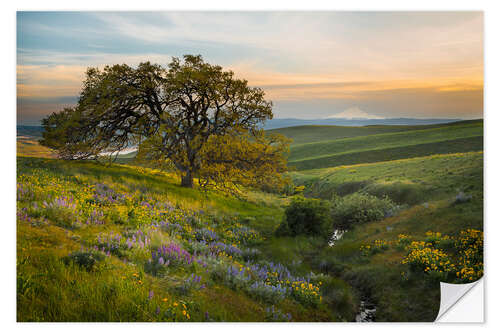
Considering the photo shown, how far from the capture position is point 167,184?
839 cm

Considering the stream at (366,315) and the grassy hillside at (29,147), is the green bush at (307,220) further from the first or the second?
the grassy hillside at (29,147)

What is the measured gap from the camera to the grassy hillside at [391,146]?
279 inches

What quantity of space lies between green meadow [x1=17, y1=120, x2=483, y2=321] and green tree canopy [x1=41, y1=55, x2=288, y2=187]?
61 cm

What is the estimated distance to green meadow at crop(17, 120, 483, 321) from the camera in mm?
4699

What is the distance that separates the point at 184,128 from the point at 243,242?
11.9 ft

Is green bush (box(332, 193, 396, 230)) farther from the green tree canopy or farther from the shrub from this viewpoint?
the green tree canopy

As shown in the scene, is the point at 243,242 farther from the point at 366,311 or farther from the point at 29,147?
the point at 29,147

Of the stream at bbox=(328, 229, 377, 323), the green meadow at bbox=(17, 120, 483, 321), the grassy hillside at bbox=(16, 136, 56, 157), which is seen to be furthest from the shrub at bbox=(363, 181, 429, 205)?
the grassy hillside at bbox=(16, 136, 56, 157)

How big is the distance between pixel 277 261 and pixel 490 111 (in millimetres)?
6332

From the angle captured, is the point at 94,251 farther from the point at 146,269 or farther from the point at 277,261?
the point at 277,261

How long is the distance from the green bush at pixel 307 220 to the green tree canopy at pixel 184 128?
1.01 m
